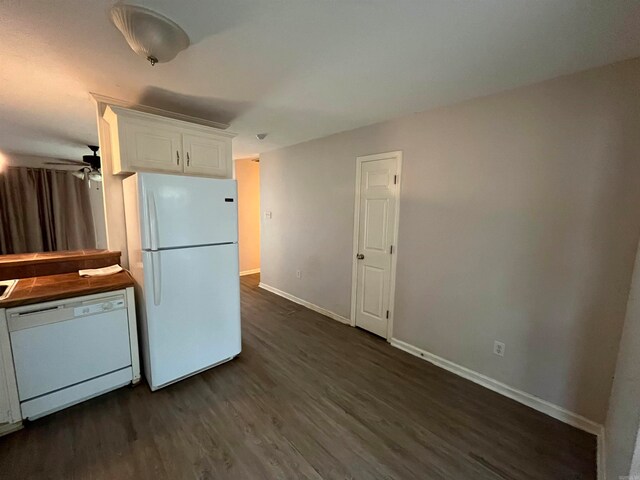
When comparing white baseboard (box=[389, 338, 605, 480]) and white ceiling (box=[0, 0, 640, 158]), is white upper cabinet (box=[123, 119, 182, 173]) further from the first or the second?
white baseboard (box=[389, 338, 605, 480])

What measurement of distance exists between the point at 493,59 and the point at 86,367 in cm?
346

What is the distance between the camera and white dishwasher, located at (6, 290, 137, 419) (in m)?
1.73

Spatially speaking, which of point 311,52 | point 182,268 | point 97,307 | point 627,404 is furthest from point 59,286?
point 627,404

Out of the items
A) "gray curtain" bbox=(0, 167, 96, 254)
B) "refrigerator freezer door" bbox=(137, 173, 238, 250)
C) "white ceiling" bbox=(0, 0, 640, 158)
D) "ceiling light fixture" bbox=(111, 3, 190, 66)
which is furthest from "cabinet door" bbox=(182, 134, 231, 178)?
"gray curtain" bbox=(0, 167, 96, 254)

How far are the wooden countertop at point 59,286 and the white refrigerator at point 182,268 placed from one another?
6.2 inches

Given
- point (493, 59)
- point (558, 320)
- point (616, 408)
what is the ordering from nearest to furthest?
1. point (616, 408)
2. point (493, 59)
3. point (558, 320)

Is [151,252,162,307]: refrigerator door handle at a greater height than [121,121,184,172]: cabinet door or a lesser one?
lesser

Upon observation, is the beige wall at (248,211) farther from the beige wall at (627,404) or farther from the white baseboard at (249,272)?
the beige wall at (627,404)

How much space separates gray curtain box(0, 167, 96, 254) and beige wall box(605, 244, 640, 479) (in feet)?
25.4

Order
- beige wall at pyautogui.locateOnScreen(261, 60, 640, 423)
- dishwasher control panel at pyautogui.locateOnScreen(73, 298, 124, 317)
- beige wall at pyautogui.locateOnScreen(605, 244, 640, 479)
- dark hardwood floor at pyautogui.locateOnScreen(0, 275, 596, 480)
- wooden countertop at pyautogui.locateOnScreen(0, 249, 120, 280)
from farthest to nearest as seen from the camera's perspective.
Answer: wooden countertop at pyautogui.locateOnScreen(0, 249, 120, 280), dishwasher control panel at pyautogui.locateOnScreen(73, 298, 124, 317), beige wall at pyautogui.locateOnScreen(261, 60, 640, 423), dark hardwood floor at pyautogui.locateOnScreen(0, 275, 596, 480), beige wall at pyautogui.locateOnScreen(605, 244, 640, 479)

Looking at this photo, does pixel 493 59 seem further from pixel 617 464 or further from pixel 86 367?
pixel 86 367

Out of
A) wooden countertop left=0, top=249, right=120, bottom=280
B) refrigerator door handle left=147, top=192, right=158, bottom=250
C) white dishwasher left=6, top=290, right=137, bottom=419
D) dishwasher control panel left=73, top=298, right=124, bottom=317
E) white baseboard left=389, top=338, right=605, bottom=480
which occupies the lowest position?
white baseboard left=389, top=338, right=605, bottom=480

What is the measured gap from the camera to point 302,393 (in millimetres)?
2162

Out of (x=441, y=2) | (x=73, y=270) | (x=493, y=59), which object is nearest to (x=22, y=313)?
(x=73, y=270)
